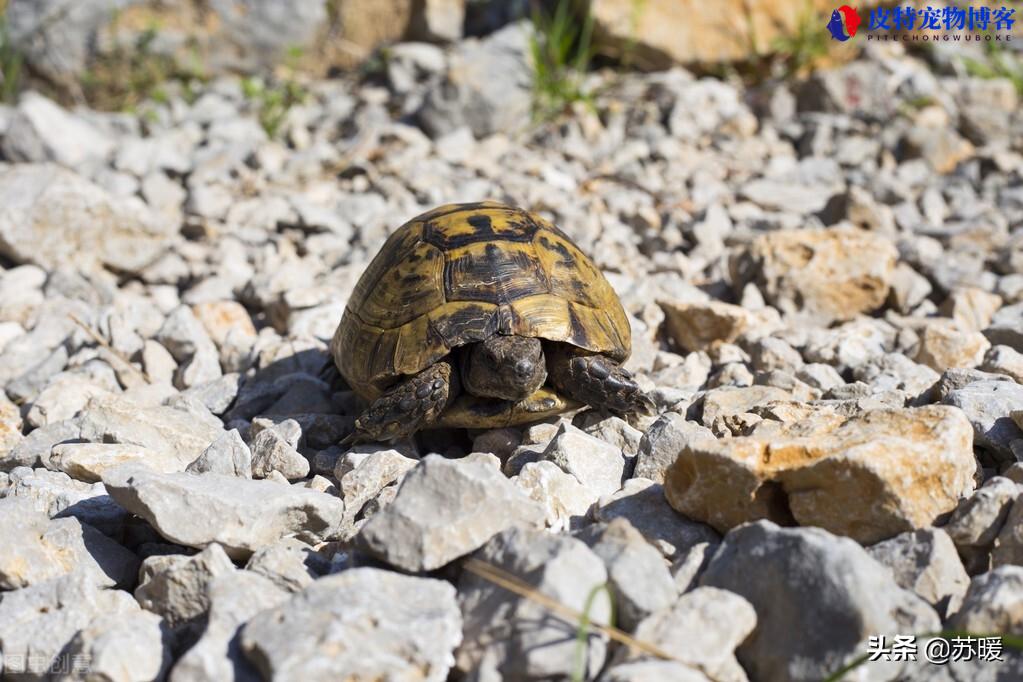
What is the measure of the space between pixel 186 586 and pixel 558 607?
1.00m

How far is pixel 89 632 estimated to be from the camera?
2.15 metres

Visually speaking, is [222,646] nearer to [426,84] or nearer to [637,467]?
[637,467]

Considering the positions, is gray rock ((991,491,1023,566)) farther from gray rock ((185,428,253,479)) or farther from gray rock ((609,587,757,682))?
gray rock ((185,428,253,479))

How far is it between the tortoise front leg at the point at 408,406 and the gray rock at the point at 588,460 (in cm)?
47

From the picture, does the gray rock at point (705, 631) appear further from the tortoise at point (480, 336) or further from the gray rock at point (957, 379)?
the gray rock at point (957, 379)

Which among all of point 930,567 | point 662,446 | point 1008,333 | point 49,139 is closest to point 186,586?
point 662,446

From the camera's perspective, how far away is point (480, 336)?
3.34 m

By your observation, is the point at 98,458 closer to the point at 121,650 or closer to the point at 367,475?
the point at 367,475

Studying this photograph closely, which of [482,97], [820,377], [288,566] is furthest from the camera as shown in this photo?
[482,97]

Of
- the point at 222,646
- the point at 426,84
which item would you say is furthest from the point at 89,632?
the point at 426,84

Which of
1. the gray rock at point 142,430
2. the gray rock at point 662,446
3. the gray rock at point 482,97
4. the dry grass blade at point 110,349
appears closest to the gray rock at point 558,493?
the gray rock at point 662,446
